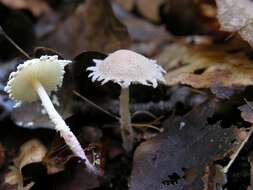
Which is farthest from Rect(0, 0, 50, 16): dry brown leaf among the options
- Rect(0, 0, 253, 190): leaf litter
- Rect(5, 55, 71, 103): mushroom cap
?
Rect(5, 55, 71, 103): mushroom cap

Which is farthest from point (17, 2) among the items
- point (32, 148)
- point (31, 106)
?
point (32, 148)

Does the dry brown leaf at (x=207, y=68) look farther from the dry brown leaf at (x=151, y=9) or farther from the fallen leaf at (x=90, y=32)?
the dry brown leaf at (x=151, y=9)

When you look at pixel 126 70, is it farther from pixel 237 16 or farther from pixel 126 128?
pixel 237 16

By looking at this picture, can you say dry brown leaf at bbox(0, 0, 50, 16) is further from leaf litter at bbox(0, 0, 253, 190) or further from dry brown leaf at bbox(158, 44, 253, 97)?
dry brown leaf at bbox(158, 44, 253, 97)

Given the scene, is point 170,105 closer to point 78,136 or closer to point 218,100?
point 218,100

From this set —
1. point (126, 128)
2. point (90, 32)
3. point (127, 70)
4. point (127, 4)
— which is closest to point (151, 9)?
point (127, 4)
